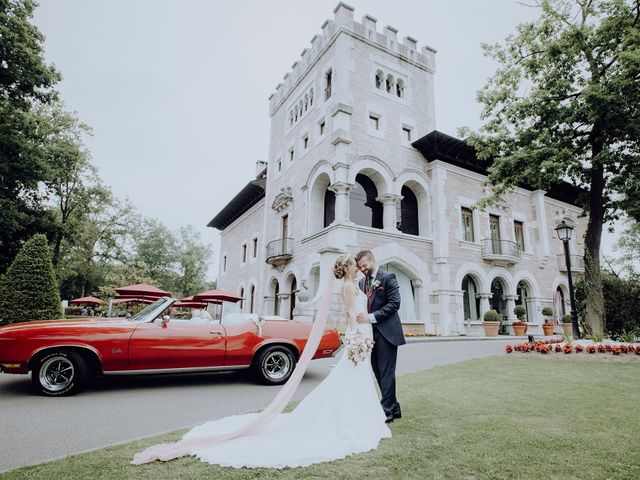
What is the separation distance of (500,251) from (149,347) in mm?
20212

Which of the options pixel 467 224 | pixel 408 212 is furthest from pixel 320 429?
pixel 467 224

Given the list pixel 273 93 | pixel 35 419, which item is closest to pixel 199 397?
pixel 35 419

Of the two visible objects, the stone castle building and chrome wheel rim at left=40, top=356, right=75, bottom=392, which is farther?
the stone castle building

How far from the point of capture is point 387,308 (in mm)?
4301

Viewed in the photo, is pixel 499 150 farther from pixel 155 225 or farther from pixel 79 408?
pixel 155 225

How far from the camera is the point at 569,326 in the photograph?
20719 mm

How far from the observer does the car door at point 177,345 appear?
576 cm

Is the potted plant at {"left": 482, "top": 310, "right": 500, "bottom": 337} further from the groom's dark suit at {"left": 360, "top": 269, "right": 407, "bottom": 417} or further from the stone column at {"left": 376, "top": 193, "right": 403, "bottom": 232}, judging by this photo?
the groom's dark suit at {"left": 360, "top": 269, "right": 407, "bottom": 417}

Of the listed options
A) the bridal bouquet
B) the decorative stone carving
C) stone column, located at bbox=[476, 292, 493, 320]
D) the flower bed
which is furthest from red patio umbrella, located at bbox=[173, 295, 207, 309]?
stone column, located at bbox=[476, 292, 493, 320]

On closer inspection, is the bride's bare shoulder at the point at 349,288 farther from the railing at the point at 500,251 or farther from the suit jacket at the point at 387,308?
the railing at the point at 500,251

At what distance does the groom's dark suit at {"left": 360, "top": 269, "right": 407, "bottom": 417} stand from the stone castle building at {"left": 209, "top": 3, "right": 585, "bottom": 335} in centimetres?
1176

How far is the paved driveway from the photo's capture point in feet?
11.6

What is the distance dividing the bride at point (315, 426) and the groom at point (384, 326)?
0.14 meters

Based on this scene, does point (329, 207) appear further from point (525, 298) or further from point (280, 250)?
point (525, 298)
